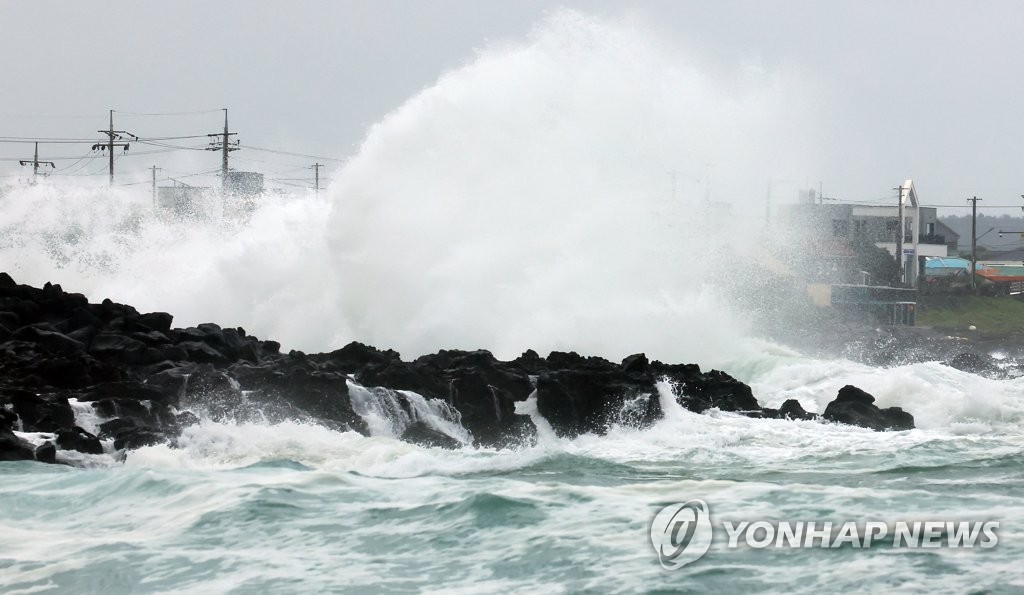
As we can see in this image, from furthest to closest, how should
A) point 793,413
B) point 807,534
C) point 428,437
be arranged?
point 793,413, point 428,437, point 807,534

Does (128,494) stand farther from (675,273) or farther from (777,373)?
(675,273)

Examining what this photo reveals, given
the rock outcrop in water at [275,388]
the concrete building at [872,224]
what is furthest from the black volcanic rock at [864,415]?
the concrete building at [872,224]

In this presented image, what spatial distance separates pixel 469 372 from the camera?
15.7 metres

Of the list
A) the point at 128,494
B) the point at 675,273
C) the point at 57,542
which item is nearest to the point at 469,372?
the point at 128,494

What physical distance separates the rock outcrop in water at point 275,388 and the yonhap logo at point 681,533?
5.18m

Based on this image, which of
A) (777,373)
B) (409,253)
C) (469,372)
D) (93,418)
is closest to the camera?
(93,418)

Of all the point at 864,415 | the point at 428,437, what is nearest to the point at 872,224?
the point at 864,415

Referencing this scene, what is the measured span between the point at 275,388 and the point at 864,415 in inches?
285

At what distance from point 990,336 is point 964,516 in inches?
1668

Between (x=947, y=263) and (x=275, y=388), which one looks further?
(x=947, y=263)

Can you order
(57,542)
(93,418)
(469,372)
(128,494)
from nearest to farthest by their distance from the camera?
(57,542) < (128,494) < (93,418) < (469,372)

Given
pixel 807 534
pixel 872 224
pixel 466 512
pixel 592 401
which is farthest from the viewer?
pixel 872 224

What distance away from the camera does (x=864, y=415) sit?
16.3m

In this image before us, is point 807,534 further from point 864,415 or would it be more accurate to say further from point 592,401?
point 864,415
